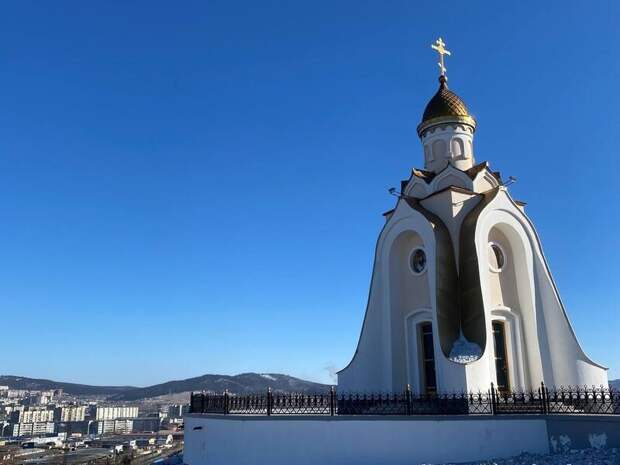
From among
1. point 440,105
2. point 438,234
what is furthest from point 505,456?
point 440,105

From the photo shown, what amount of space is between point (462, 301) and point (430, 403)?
10.8 feet

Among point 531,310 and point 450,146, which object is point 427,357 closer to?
point 531,310

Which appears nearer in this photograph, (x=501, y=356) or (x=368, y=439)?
(x=368, y=439)

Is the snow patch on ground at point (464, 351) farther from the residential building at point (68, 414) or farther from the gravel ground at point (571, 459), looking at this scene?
the residential building at point (68, 414)

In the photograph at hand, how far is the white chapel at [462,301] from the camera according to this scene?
43.9 feet

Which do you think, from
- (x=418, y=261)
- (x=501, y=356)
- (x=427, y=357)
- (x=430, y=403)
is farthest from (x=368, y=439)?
(x=418, y=261)

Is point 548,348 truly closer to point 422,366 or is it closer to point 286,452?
point 422,366

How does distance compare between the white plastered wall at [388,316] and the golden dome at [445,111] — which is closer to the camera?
the white plastered wall at [388,316]

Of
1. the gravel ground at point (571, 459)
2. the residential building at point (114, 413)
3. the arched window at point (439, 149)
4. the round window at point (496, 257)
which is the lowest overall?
the residential building at point (114, 413)

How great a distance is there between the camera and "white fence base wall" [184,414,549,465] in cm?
959

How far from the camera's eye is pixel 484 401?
11062 millimetres

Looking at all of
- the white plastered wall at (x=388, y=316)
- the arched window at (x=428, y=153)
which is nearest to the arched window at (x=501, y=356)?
the white plastered wall at (x=388, y=316)

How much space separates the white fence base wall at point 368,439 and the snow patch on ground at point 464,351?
2593 mm

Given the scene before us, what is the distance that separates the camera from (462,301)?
13.8 meters
